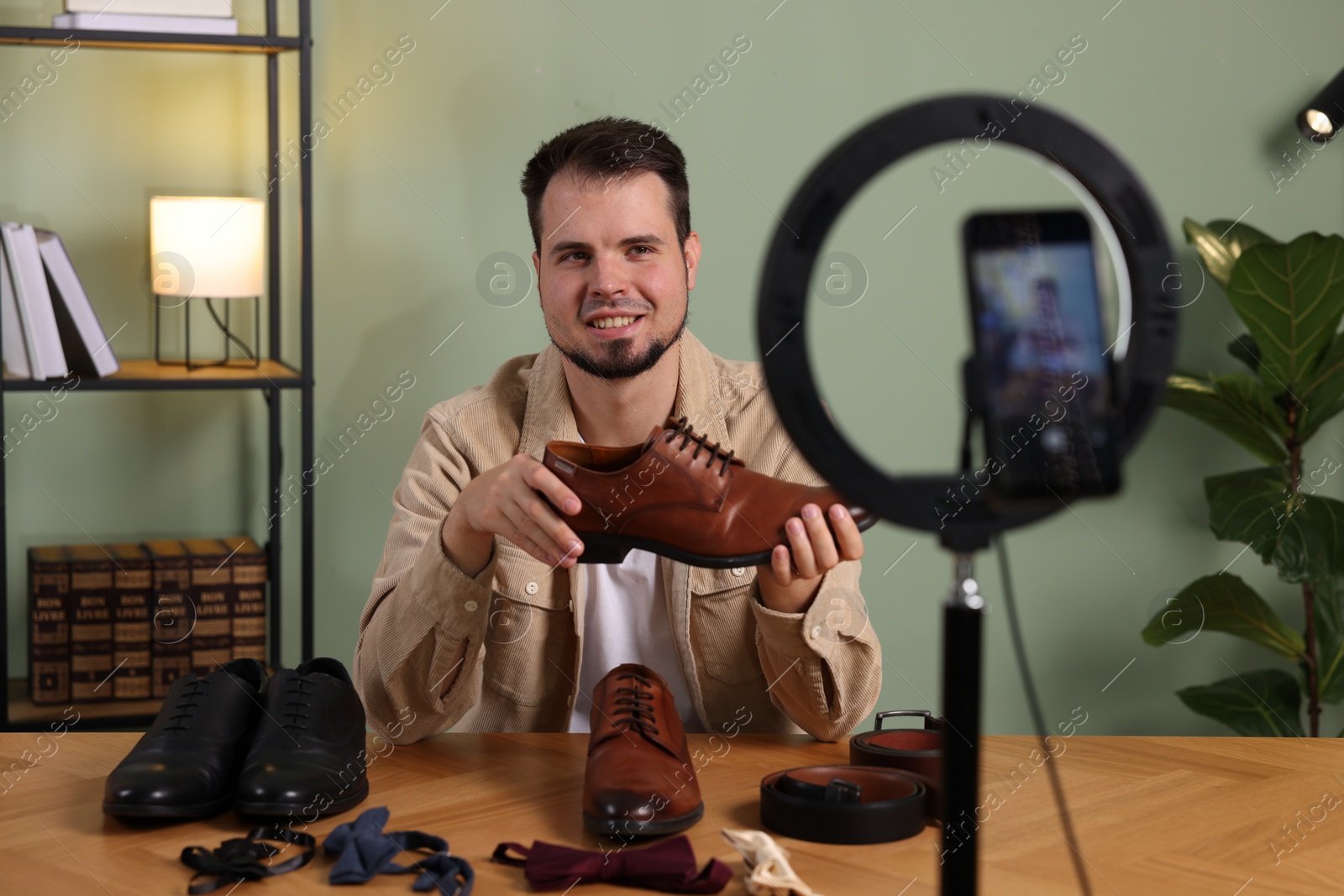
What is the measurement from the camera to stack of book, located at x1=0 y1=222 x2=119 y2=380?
5.79 ft

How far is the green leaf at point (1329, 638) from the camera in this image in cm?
203

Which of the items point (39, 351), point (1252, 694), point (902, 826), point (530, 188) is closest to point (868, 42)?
point (530, 188)

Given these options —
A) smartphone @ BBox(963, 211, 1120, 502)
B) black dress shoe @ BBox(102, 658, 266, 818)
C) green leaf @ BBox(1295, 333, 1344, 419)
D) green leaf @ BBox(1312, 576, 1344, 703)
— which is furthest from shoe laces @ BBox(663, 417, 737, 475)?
green leaf @ BBox(1312, 576, 1344, 703)

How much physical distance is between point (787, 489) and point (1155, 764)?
15.6 inches

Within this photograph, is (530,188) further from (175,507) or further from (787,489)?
(175,507)

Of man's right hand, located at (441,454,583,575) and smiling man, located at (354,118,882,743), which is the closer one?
man's right hand, located at (441,454,583,575)

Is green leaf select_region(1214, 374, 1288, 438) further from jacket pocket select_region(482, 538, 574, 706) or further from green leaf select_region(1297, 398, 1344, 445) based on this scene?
jacket pocket select_region(482, 538, 574, 706)

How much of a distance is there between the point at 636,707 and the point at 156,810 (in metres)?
0.36

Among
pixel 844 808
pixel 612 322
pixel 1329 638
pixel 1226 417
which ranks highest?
pixel 612 322

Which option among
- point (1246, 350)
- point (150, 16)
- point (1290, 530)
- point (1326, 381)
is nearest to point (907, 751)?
point (1290, 530)

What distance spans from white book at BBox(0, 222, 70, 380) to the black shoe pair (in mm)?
1029

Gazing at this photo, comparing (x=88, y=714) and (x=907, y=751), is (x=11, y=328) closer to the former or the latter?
(x=88, y=714)

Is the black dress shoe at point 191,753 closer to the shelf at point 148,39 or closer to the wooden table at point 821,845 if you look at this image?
the wooden table at point 821,845

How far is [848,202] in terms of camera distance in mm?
435
